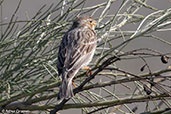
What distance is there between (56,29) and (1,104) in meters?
0.67

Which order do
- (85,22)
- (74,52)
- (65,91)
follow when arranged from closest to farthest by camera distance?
(65,91), (74,52), (85,22)

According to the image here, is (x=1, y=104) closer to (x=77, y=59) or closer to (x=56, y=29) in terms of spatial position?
(x=56, y=29)

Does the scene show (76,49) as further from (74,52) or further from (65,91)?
(65,91)

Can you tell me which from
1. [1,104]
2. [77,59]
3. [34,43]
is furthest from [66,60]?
[1,104]

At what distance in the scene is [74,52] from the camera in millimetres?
3898

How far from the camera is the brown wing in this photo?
3554 mm

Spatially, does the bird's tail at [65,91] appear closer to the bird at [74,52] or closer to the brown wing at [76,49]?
the bird at [74,52]

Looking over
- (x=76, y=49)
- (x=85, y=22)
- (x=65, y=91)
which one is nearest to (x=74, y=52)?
(x=76, y=49)

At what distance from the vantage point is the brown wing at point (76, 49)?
3554mm

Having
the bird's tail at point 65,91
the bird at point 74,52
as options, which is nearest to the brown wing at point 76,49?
the bird at point 74,52

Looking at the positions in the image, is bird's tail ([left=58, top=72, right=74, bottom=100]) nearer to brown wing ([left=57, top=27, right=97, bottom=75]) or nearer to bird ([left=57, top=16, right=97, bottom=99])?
bird ([left=57, top=16, right=97, bottom=99])

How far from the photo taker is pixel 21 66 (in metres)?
3.08

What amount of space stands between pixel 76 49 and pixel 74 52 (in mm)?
86

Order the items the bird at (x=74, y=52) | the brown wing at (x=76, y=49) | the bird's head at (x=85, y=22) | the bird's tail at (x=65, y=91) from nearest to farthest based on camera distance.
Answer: the bird's tail at (x=65, y=91)
the bird at (x=74, y=52)
the brown wing at (x=76, y=49)
the bird's head at (x=85, y=22)
